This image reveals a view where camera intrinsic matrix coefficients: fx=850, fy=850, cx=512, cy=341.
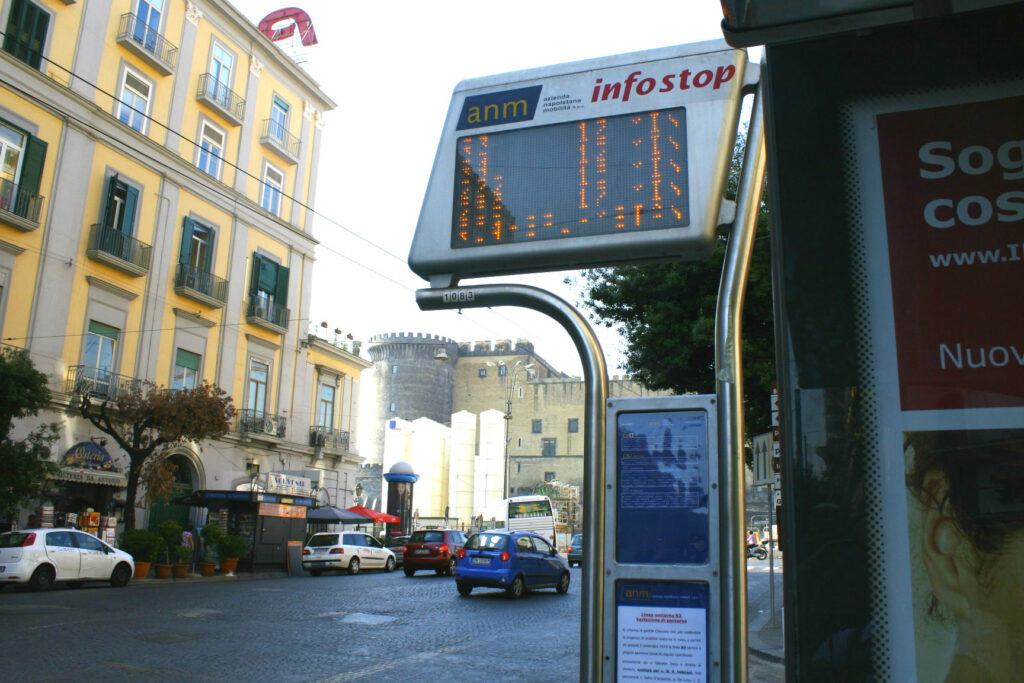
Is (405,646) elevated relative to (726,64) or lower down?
lower down

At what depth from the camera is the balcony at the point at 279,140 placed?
33000mm

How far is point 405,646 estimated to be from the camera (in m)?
10.9

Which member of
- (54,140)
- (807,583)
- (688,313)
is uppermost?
(54,140)

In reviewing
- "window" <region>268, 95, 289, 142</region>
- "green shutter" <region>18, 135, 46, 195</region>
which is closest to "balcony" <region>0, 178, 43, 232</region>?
"green shutter" <region>18, 135, 46, 195</region>

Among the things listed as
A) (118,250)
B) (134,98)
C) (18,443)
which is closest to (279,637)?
(18,443)

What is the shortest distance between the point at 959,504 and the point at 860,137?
0.92m

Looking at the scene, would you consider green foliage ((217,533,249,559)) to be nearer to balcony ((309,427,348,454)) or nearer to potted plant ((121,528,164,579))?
potted plant ((121,528,164,579))

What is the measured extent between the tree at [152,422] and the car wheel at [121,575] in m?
2.95

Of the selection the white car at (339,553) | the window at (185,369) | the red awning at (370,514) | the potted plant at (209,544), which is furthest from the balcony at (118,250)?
the red awning at (370,514)

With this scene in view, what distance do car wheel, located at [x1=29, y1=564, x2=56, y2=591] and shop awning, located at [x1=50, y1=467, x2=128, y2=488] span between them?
4.93m

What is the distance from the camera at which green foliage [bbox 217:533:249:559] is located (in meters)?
25.7

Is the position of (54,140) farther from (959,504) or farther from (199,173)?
(959,504)

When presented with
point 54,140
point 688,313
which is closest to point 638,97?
point 688,313

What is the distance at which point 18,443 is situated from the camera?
63.3 ft
